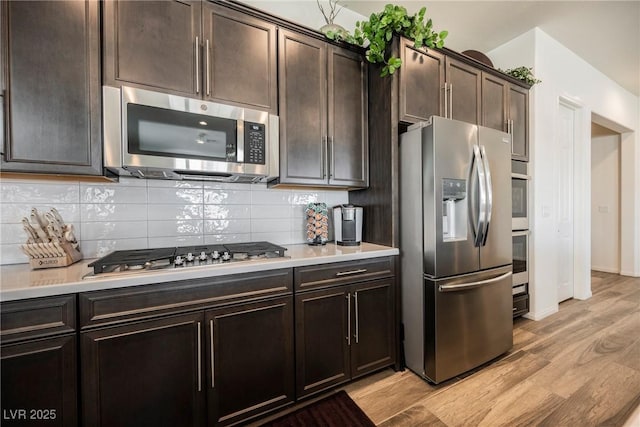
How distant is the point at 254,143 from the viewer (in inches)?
66.5

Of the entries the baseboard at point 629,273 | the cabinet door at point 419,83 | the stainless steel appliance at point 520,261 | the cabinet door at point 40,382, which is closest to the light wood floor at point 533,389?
the stainless steel appliance at point 520,261

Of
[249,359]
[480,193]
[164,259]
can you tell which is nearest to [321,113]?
[480,193]

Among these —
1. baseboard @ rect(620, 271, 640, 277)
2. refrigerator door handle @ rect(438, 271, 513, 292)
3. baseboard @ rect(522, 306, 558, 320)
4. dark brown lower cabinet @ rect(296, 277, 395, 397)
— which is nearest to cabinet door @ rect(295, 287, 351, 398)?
dark brown lower cabinet @ rect(296, 277, 395, 397)

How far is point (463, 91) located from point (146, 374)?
9.80 feet

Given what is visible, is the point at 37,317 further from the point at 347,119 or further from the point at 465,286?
the point at 465,286

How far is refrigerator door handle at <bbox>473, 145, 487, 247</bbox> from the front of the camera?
74.3 inches

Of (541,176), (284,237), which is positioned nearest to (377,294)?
(284,237)

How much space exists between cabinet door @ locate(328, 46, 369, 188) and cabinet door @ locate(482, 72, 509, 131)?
1254 mm

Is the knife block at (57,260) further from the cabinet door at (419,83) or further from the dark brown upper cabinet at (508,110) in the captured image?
the dark brown upper cabinet at (508,110)

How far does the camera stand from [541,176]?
289 cm

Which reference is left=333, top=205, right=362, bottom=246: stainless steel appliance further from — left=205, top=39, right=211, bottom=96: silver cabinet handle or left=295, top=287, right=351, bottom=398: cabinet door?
left=205, top=39, right=211, bottom=96: silver cabinet handle

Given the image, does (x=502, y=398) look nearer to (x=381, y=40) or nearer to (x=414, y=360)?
(x=414, y=360)

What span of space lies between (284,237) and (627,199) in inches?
234

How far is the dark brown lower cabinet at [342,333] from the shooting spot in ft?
5.23
